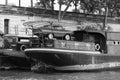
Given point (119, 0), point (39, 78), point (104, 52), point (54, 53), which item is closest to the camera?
point (39, 78)

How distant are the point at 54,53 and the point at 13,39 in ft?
20.7

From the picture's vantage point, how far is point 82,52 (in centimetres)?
2355

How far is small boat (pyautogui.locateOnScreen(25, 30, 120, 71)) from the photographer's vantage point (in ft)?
74.5

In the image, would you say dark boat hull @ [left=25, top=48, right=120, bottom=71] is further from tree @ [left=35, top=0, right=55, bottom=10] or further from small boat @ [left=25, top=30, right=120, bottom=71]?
tree @ [left=35, top=0, right=55, bottom=10]

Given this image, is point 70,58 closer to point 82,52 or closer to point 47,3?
point 82,52

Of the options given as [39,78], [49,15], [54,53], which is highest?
[49,15]

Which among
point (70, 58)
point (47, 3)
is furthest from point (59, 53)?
point (47, 3)

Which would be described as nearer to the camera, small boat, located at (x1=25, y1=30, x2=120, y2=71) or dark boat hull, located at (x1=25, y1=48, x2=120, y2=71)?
dark boat hull, located at (x1=25, y1=48, x2=120, y2=71)

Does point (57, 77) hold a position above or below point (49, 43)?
below

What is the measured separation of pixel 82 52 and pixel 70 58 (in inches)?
40.1

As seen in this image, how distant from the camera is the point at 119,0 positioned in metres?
42.0

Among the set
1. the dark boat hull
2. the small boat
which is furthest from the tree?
the dark boat hull

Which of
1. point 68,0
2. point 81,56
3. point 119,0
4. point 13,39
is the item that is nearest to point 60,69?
point 81,56

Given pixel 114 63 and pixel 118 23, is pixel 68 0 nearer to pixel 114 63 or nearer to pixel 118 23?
pixel 118 23
